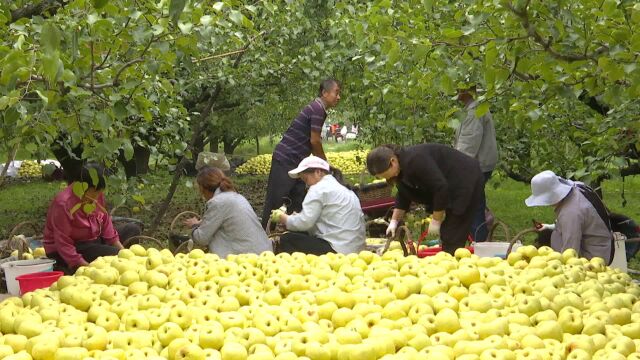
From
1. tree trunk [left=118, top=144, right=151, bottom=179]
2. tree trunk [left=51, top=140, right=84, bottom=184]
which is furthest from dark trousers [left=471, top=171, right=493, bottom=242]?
tree trunk [left=118, top=144, right=151, bottom=179]

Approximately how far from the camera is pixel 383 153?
5.50 metres

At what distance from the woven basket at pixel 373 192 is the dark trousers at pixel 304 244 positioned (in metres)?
2.58

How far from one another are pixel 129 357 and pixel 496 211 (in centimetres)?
1054

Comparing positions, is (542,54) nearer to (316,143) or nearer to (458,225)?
(458,225)

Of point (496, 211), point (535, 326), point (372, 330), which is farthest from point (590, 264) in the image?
point (496, 211)

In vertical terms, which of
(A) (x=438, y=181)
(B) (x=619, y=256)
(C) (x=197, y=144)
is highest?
(A) (x=438, y=181)

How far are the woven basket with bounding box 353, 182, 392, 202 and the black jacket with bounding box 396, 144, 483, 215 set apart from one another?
2.54 meters

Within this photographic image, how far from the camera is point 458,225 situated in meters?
5.81

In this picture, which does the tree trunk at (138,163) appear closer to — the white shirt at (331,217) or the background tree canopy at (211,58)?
the background tree canopy at (211,58)

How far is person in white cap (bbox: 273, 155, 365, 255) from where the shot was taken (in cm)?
600

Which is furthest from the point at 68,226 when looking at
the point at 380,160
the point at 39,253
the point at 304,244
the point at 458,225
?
the point at 458,225

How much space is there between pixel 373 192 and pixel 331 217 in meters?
2.66

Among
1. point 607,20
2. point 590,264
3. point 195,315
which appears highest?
point 607,20

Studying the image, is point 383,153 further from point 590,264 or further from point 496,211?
point 496,211
